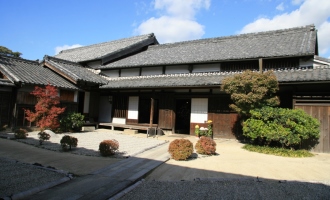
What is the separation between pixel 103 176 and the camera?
19.8ft

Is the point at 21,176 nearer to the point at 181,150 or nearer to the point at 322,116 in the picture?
the point at 181,150

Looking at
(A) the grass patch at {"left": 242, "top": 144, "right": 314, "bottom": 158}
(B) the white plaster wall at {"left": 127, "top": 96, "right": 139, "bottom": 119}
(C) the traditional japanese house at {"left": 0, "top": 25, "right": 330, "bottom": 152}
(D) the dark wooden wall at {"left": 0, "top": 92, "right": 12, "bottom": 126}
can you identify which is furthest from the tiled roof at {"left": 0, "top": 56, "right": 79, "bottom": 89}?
(A) the grass patch at {"left": 242, "top": 144, "right": 314, "bottom": 158}

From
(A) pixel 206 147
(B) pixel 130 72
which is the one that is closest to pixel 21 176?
(A) pixel 206 147

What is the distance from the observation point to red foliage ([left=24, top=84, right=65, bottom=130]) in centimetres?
1278

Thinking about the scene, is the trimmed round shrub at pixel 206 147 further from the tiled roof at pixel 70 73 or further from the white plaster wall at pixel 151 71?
the tiled roof at pixel 70 73

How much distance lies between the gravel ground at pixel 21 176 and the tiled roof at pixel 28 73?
8.05 m

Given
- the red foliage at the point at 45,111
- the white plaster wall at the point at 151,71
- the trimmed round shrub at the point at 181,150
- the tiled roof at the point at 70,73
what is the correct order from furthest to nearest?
1. the white plaster wall at the point at 151,71
2. the tiled roof at the point at 70,73
3. the red foliage at the point at 45,111
4. the trimmed round shrub at the point at 181,150

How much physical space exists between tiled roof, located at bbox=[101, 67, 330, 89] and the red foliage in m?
4.61

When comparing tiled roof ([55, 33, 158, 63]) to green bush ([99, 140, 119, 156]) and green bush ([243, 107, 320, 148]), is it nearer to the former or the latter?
green bush ([99, 140, 119, 156])

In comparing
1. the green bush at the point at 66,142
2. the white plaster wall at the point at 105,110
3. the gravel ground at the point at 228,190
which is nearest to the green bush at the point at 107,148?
the green bush at the point at 66,142

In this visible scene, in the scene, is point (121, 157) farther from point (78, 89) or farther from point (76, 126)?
point (78, 89)

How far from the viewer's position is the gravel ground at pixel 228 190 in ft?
16.3

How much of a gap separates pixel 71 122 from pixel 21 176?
945cm

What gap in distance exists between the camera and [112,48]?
935 inches
